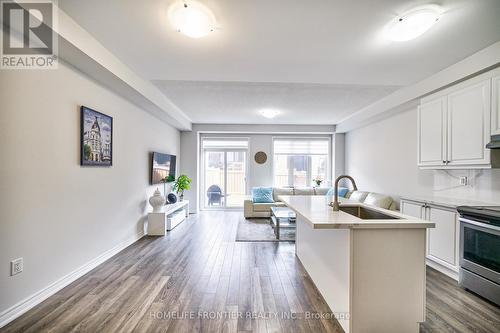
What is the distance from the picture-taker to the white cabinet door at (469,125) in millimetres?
2348

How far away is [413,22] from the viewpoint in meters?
1.85

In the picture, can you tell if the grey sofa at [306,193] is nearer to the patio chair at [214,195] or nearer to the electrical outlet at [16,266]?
the patio chair at [214,195]

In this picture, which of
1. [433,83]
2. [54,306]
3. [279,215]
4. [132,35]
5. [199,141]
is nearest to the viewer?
[54,306]

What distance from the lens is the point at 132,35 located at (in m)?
2.18

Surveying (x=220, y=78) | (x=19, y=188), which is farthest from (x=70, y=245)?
(x=220, y=78)

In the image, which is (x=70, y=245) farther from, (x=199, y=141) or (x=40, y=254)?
(x=199, y=141)

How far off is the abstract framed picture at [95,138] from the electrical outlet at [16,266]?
3.56ft

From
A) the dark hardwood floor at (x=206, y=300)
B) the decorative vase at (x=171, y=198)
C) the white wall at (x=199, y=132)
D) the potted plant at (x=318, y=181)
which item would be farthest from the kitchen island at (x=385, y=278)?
the white wall at (x=199, y=132)

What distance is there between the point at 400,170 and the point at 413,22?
3016 millimetres

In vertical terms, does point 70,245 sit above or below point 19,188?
below

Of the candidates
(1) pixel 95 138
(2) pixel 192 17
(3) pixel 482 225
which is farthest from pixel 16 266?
(3) pixel 482 225

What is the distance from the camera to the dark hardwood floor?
5.99ft

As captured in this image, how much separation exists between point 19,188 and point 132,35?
5.58 ft

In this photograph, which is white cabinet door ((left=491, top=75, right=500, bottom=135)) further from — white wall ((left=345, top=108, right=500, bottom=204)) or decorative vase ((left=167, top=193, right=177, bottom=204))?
decorative vase ((left=167, top=193, right=177, bottom=204))
